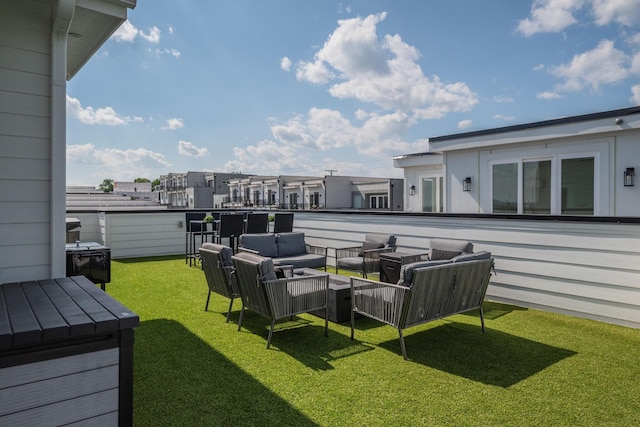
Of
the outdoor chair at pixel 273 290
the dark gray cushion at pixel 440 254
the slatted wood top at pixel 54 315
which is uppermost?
the slatted wood top at pixel 54 315

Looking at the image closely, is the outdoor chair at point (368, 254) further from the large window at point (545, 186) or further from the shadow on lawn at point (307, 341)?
the large window at point (545, 186)

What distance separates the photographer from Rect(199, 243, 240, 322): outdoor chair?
452 cm

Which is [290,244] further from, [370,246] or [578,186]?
[578,186]

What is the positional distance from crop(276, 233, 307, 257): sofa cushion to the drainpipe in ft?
13.0

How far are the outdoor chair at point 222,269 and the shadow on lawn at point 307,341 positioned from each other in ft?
1.17

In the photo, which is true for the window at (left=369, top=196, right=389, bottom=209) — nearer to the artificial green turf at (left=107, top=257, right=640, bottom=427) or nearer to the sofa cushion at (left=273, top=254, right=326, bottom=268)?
the sofa cushion at (left=273, top=254, right=326, bottom=268)

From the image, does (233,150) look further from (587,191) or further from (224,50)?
(587,191)

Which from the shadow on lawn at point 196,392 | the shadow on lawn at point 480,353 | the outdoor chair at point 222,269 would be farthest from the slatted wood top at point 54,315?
the shadow on lawn at point 480,353

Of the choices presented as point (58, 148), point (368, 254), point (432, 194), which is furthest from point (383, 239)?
point (432, 194)

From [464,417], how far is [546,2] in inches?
383

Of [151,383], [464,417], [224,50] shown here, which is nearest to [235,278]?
[151,383]

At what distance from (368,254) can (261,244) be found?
5.93 ft

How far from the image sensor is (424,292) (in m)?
3.60

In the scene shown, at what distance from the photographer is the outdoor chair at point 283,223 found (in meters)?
8.44
